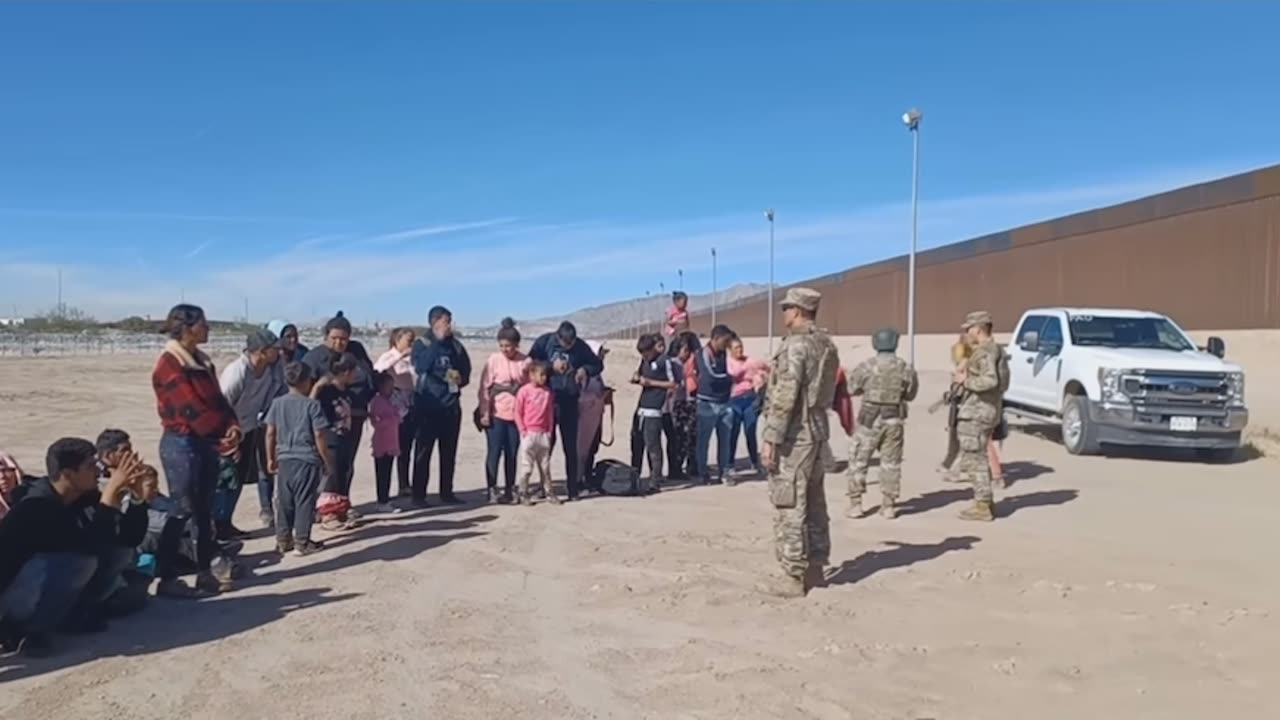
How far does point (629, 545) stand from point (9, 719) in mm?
4511

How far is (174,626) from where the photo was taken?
5.87m

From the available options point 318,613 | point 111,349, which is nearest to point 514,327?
point 318,613

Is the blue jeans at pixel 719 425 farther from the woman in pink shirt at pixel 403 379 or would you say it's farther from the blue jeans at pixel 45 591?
the blue jeans at pixel 45 591

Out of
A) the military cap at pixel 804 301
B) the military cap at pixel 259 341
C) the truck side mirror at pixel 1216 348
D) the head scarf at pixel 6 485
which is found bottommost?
the head scarf at pixel 6 485

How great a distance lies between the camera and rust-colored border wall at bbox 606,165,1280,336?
25.1 m

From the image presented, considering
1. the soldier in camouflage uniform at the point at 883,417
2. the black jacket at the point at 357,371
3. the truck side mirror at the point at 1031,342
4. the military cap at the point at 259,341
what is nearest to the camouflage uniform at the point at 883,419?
the soldier in camouflage uniform at the point at 883,417

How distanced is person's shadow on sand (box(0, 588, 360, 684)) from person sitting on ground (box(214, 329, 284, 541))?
61.0 inches

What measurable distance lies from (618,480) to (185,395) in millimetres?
5091

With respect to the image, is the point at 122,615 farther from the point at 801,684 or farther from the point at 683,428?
the point at 683,428

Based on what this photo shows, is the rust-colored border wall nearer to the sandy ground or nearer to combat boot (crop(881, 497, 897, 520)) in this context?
the sandy ground

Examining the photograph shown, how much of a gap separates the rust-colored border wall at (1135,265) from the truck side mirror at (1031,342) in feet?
42.8

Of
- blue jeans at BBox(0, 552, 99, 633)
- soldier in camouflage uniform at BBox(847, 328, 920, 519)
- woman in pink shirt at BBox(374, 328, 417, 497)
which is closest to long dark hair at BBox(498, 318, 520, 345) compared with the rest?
woman in pink shirt at BBox(374, 328, 417, 497)

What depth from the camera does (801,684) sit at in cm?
Answer: 490

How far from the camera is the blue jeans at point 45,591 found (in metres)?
5.19
